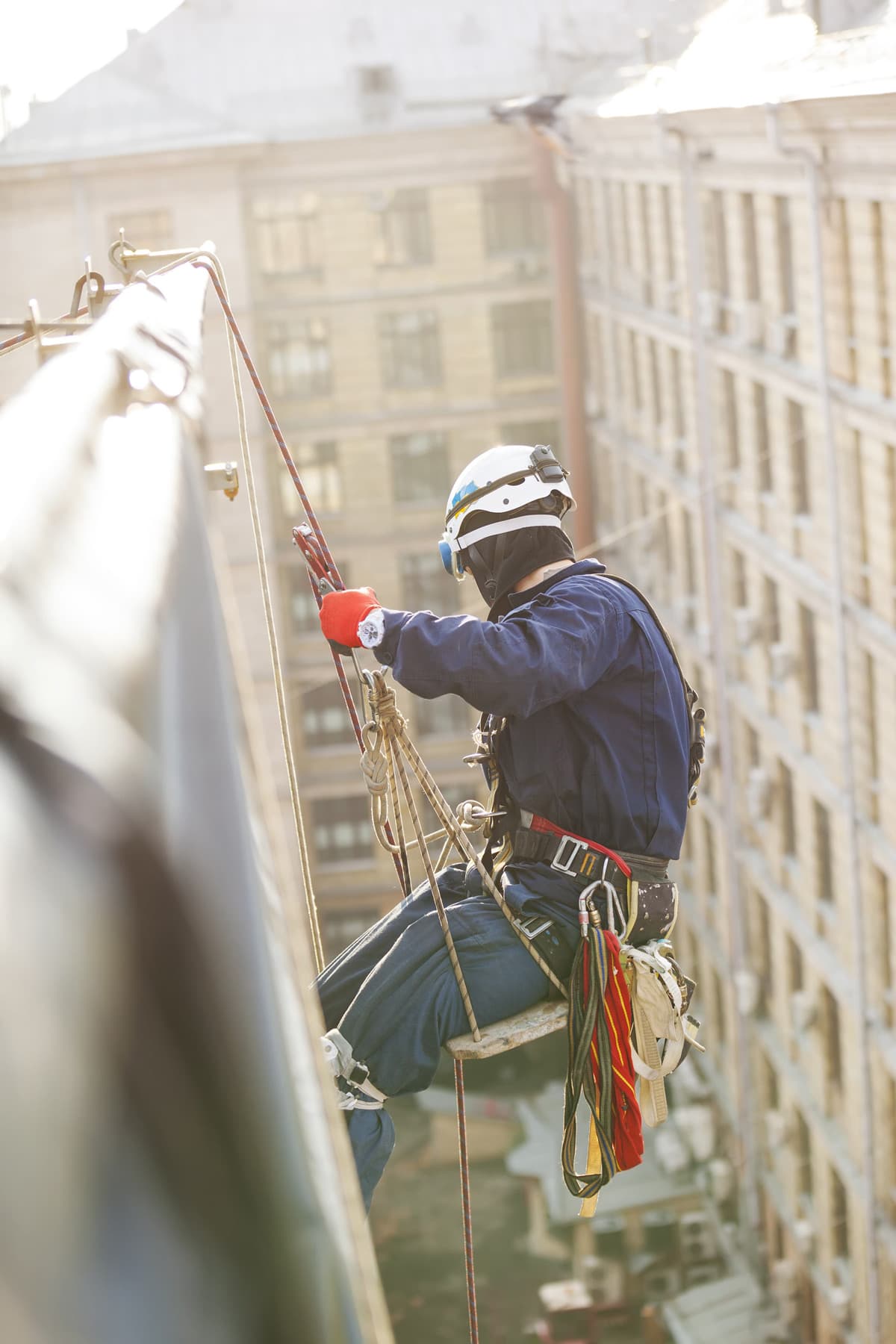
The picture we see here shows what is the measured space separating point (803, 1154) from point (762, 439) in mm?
7194

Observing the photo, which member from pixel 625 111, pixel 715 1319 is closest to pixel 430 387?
pixel 625 111

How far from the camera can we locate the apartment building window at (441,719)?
80.7ft

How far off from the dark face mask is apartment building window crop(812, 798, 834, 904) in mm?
12363

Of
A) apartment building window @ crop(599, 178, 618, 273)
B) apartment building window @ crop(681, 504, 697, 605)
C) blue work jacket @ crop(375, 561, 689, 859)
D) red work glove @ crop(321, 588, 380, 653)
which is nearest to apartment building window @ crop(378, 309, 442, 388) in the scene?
apartment building window @ crop(599, 178, 618, 273)

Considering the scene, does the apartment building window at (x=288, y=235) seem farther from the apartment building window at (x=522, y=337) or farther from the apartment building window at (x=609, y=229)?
the apartment building window at (x=609, y=229)

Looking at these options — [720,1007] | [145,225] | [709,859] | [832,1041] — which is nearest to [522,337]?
Answer: [145,225]

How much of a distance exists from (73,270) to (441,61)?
6010 mm

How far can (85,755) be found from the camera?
3.31 ft

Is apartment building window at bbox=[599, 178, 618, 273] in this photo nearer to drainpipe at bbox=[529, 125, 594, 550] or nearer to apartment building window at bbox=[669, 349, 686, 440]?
drainpipe at bbox=[529, 125, 594, 550]

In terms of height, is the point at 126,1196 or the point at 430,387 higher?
the point at 126,1196

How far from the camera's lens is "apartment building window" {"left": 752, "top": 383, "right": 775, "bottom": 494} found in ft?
56.6

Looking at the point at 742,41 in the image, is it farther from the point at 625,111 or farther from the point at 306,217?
the point at 306,217

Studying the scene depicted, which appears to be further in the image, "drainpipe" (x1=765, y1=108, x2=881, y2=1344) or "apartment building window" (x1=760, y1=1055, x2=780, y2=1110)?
"apartment building window" (x1=760, y1=1055, x2=780, y2=1110)

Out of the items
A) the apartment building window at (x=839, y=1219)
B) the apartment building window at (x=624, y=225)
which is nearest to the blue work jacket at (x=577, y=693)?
the apartment building window at (x=839, y=1219)
